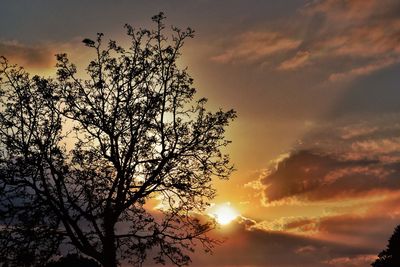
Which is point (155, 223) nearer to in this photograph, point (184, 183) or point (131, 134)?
point (184, 183)

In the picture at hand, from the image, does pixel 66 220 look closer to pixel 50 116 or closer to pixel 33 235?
pixel 33 235

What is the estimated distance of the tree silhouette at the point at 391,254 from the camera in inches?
1550

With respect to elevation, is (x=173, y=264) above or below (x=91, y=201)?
below

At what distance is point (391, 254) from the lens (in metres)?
40.2

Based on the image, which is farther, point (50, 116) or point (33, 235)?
point (50, 116)

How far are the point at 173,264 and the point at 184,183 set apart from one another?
15.1 feet

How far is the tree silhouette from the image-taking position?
39375 mm

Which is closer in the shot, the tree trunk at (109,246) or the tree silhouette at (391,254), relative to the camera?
the tree trunk at (109,246)

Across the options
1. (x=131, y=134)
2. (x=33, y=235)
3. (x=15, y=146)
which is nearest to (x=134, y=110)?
(x=131, y=134)

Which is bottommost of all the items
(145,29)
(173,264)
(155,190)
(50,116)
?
(173,264)

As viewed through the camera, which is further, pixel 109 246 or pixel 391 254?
pixel 391 254

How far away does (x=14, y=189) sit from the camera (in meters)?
28.1

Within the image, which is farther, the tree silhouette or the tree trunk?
the tree silhouette

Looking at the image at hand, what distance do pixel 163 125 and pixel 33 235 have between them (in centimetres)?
928
